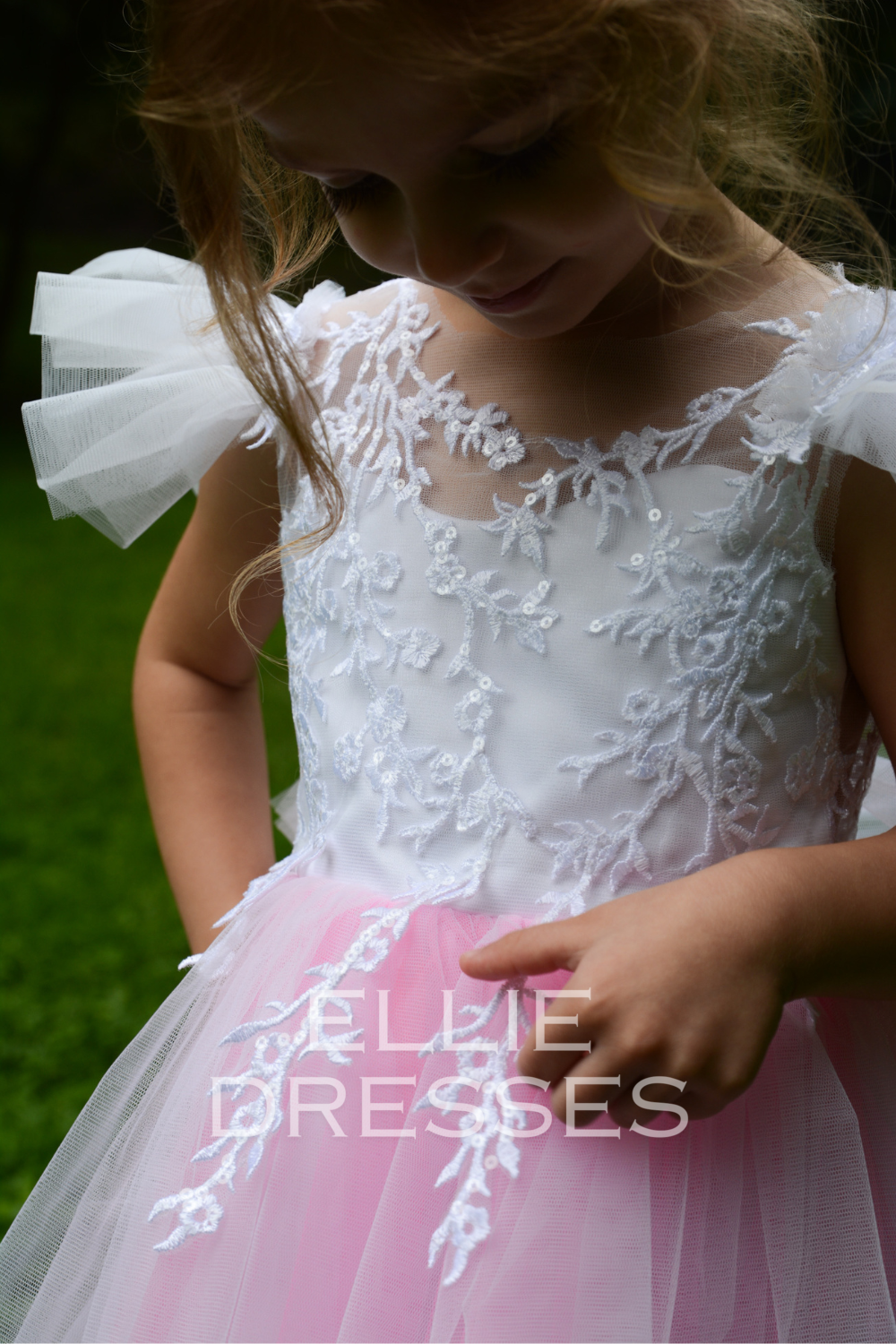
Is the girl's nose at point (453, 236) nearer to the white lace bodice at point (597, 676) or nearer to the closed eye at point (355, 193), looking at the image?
the closed eye at point (355, 193)

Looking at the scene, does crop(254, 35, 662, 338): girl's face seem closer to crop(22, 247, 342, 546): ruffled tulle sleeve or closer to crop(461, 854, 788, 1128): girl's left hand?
crop(22, 247, 342, 546): ruffled tulle sleeve

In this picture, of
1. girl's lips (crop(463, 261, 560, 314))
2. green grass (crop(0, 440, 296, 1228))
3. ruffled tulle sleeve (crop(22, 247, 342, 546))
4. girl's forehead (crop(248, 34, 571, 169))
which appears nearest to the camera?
girl's forehead (crop(248, 34, 571, 169))

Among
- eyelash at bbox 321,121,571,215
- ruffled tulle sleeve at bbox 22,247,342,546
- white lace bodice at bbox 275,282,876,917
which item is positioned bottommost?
white lace bodice at bbox 275,282,876,917

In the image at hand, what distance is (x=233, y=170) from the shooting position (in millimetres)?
854

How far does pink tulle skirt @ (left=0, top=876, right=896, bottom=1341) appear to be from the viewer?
0.73m

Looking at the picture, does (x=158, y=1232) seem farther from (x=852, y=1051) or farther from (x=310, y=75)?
(x=310, y=75)

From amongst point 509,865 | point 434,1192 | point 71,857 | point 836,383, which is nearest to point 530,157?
point 836,383

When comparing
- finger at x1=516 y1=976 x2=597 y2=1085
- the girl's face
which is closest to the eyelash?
the girl's face

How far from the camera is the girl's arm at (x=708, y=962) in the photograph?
27.6 inches

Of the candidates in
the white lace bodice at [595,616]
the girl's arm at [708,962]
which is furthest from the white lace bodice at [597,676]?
the girl's arm at [708,962]

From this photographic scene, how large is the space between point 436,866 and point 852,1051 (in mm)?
323

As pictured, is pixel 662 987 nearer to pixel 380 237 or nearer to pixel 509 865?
pixel 509 865

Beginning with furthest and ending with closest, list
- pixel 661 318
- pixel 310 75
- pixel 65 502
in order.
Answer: pixel 65 502 → pixel 661 318 → pixel 310 75

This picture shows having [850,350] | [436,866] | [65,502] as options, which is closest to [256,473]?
[65,502]
